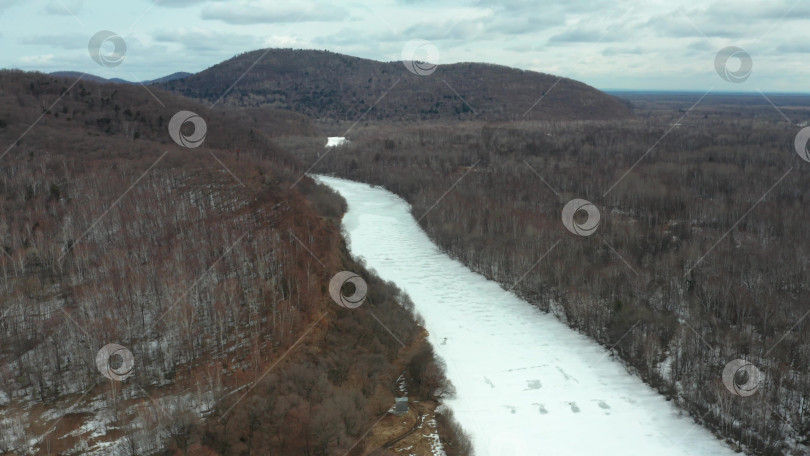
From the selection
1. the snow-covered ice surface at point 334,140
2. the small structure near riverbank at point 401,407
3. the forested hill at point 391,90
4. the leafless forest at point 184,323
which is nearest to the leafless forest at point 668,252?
the leafless forest at point 184,323

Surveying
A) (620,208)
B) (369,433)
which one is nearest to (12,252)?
(369,433)

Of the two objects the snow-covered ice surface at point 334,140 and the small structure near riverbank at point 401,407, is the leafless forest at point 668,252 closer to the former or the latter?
the small structure near riverbank at point 401,407

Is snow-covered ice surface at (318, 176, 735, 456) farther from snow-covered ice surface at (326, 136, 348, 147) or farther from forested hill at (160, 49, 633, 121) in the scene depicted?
forested hill at (160, 49, 633, 121)

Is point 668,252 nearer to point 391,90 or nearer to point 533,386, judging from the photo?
point 533,386

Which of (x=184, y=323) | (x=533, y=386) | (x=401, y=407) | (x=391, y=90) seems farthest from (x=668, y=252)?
(x=391, y=90)

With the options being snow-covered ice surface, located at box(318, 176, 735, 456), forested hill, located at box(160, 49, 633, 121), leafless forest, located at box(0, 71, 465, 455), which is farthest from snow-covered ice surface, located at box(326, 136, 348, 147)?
snow-covered ice surface, located at box(318, 176, 735, 456)

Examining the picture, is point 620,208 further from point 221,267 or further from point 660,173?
point 221,267
